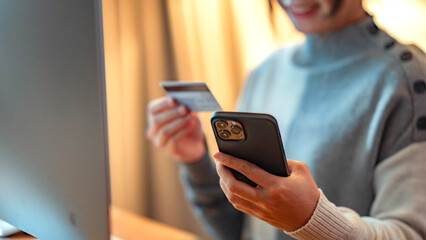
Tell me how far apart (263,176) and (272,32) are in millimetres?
684

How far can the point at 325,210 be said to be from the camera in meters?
0.42

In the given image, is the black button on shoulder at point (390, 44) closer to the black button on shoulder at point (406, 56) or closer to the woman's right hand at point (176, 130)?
the black button on shoulder at point (406, 56)

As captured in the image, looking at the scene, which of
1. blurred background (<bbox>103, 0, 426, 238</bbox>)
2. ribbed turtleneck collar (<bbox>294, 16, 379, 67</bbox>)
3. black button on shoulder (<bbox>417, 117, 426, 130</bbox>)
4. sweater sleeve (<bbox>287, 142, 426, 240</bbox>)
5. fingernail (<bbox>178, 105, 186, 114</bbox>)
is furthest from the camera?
blurred background (<bbox>103, 0, 426, 238</bbox>)

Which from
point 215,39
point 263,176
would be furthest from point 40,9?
point 215,39

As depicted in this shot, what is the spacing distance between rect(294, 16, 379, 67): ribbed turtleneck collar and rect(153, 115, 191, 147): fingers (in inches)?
11.7

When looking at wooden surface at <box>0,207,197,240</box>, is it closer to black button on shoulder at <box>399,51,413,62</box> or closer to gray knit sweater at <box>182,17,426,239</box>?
gray knit sweater at <box>182,17,426,239</box>

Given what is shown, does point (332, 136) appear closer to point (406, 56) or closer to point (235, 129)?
point (406, 56)

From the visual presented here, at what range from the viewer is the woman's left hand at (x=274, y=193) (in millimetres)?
386

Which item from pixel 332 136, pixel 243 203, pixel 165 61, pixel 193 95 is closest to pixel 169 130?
pixel 193 95

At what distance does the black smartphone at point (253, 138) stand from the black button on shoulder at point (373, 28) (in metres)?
0.44

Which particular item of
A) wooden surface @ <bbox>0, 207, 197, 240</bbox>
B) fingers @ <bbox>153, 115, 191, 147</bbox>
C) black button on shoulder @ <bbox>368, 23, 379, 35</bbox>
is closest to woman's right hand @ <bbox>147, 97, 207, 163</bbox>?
fingers @ <bbox>153, 115, 191, 147</bbox>

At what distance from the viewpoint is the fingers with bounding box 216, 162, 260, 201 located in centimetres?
39

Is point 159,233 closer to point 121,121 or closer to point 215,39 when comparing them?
point 121,121

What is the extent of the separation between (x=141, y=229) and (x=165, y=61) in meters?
0.69
